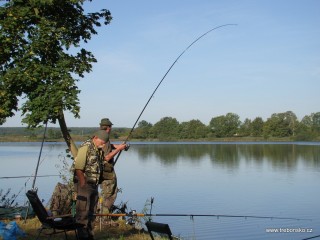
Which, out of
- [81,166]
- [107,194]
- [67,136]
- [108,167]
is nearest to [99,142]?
[81,166]

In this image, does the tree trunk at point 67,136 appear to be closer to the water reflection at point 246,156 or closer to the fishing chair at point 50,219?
the fishing chair at point 50,219

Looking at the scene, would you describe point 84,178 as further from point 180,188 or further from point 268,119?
point 268,119

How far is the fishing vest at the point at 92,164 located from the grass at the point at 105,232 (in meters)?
1.20

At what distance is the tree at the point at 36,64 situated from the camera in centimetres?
765

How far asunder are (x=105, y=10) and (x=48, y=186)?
39.0ft

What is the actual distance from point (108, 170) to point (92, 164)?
3.53 feet

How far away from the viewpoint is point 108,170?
6883 millimetres

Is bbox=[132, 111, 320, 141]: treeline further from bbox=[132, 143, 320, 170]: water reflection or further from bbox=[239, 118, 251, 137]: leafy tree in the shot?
bbox=[132, 143, 320, 170]: water reflection

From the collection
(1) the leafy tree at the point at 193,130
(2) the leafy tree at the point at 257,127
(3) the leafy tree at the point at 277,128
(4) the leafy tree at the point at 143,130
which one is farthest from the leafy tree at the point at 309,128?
(4) the leafy tree at the point at 143,130

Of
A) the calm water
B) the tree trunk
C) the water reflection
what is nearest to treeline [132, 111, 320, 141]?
the water reflection

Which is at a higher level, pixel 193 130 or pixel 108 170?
pixel 193 130

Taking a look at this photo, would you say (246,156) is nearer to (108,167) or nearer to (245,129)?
(108,167)

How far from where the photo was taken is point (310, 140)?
93.1 m

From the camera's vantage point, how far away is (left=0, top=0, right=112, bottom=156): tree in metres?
7.65
